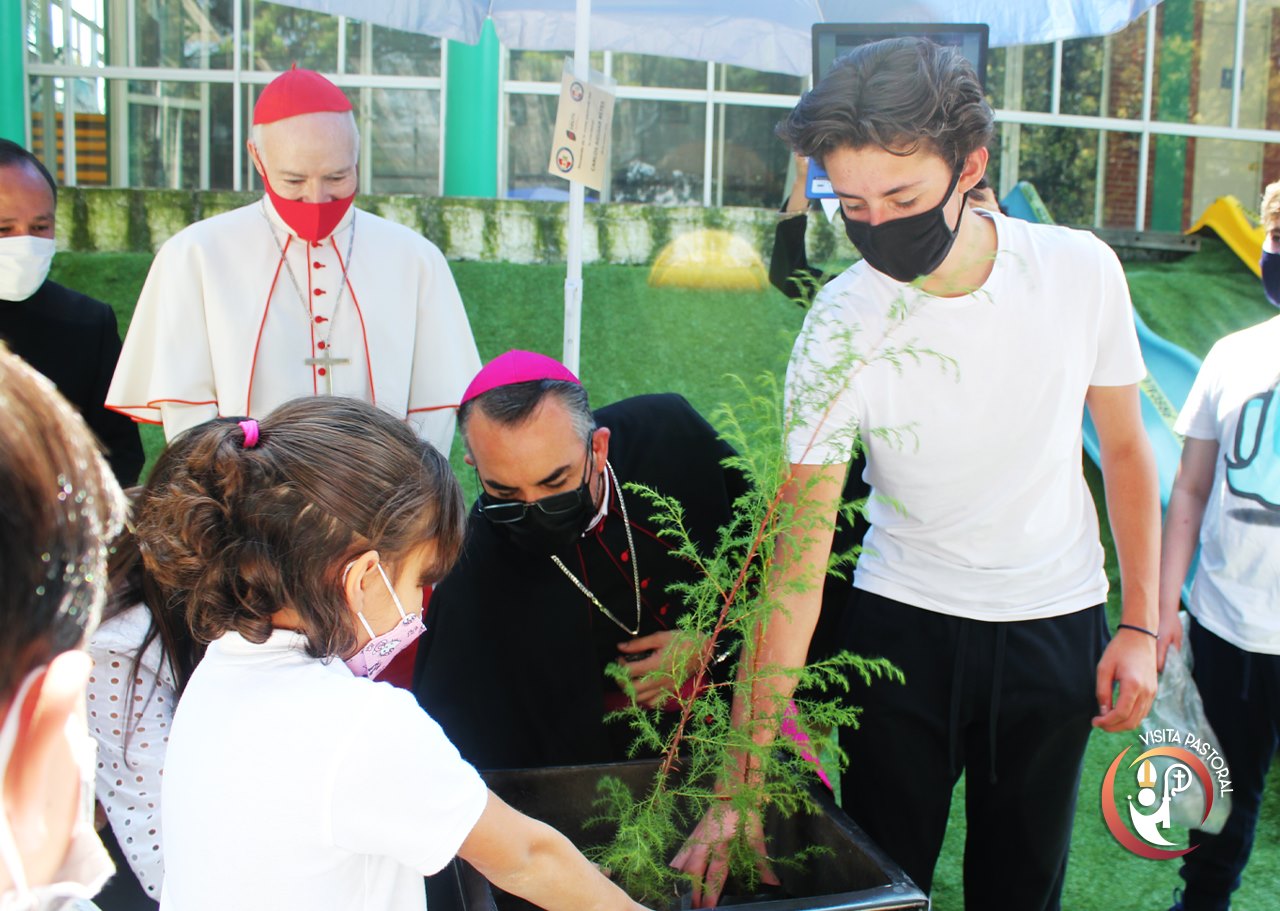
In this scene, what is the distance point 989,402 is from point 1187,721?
145 centimetres

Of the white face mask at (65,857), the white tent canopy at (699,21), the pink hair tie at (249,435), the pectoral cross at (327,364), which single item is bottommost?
the white face mask at (65,857)

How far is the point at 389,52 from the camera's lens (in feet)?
29.9

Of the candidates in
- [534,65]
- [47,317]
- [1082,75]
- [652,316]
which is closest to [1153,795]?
[47,317]

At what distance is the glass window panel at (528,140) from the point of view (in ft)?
29.6

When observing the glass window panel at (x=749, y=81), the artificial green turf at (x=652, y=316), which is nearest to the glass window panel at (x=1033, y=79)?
the glass window panel at (x=749, y=81)

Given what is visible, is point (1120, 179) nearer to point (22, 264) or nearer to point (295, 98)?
point (295, 98)

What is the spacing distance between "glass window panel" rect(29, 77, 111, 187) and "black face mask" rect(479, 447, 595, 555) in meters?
8.14

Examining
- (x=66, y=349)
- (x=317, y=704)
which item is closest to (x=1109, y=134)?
(x=66, y=349)

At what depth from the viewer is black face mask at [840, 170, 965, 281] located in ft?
6.24

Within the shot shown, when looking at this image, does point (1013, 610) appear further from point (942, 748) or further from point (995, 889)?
point (995, 889)

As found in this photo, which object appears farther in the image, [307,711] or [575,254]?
[575,254]

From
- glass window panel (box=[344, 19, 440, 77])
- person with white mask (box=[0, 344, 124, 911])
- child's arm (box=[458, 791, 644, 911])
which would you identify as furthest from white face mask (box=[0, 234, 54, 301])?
glass window panel (box=[344, 19, 440, 77])

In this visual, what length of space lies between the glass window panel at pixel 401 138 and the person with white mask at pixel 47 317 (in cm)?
595

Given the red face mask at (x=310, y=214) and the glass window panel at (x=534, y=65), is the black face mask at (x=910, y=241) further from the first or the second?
the glass window panel at (x=534, y=65)
